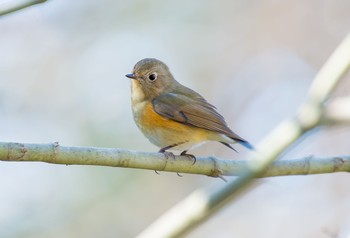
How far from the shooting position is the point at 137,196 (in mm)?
8297

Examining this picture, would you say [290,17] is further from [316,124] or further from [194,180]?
[316,124]

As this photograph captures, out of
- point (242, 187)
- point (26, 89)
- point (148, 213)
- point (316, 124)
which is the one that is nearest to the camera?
point (242, 187)

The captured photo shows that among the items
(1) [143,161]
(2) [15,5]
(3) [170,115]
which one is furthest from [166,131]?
(2) [15,5]

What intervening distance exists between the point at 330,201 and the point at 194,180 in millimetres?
1893

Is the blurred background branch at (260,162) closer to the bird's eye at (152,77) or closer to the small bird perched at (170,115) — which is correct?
the small bird perched at (170,115)

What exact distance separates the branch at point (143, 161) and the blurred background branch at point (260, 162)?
0.57 metres

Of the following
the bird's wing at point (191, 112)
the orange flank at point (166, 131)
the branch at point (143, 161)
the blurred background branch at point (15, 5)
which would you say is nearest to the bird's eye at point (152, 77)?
the bird's wing at point (191, 112)

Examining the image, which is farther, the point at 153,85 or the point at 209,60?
the point at 209,60

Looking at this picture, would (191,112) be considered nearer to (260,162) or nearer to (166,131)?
(166,131)

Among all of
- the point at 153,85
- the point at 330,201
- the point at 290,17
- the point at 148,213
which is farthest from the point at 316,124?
the point at 290,17

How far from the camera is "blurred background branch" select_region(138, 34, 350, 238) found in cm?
176

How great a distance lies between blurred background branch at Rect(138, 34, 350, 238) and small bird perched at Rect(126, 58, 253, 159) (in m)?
2.34

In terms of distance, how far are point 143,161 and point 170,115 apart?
1.41m

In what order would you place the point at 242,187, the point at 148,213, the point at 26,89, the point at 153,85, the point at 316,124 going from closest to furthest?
the point at 242,187, the point at 316,124, the point at 153,85, the point at 148,213, the point at 26,89
